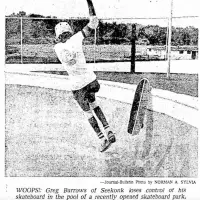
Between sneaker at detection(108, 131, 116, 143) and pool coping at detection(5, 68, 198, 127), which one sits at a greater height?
pool coping at detection(5, 68, 198, 127)

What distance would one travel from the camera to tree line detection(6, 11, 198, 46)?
13.4 feet

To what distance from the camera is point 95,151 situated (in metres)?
3.92

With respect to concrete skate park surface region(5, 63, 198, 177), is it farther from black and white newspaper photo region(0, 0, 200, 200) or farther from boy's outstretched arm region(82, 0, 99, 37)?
boy's outstretched arm region(82, 0, 99, 37)

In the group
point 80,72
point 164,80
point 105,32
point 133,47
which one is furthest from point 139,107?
point 164,80

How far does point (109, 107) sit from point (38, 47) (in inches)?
27.6

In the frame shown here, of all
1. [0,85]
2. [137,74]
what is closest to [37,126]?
[0,85]

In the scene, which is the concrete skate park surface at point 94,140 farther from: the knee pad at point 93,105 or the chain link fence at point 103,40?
the chain link fence at point 103,40

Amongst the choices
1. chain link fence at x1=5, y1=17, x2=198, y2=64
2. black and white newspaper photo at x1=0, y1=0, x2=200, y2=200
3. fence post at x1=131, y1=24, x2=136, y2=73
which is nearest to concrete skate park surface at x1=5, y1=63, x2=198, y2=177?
black and white newspaper photo at x1=0, y1=0, x2=200, y2=200

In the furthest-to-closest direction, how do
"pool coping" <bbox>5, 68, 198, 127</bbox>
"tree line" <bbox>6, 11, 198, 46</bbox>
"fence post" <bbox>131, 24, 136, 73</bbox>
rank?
"fence post" <bbox>131, 24, 136, 73</bbox> < "pool coping" <bbox>5, 68, 198, 127</bbox> < "tree line" <bbox>6, 11, 198, 46</bbox>

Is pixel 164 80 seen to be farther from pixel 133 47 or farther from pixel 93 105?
pixel 93 105

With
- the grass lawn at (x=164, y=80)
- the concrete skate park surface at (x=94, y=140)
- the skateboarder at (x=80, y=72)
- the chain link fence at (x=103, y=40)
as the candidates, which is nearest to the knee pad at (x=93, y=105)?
the skateboarder at (x=80, y=72)

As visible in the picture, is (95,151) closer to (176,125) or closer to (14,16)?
(176,125)

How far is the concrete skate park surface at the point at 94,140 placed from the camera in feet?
12.6

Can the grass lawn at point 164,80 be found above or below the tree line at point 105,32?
below
